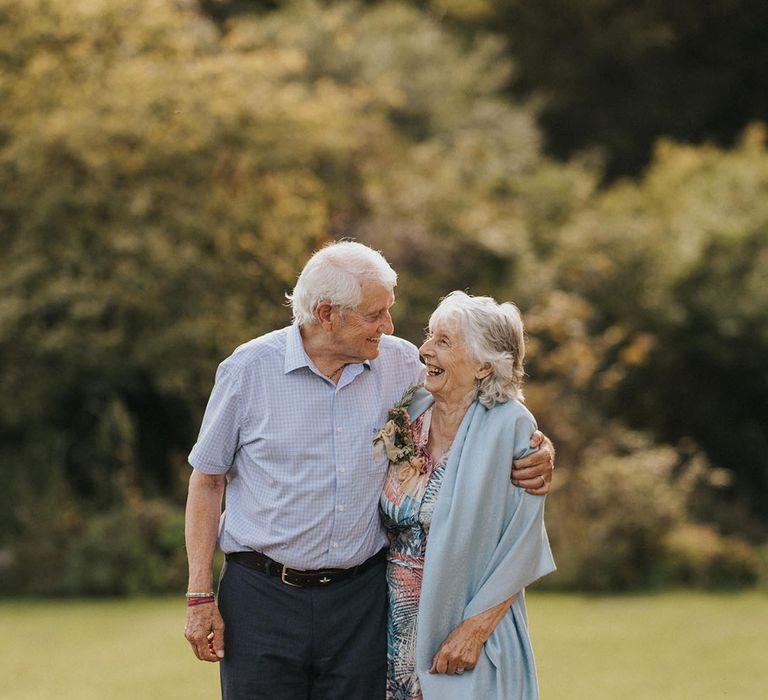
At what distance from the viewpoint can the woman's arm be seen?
10.4 ft

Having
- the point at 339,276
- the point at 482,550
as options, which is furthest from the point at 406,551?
the point at 339,276

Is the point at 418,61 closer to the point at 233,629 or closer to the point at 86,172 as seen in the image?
the point at 86,172

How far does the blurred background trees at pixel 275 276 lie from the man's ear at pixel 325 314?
675 centimetres

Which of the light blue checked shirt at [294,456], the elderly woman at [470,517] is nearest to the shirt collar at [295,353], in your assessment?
the light blue checked shirt at [294,456]

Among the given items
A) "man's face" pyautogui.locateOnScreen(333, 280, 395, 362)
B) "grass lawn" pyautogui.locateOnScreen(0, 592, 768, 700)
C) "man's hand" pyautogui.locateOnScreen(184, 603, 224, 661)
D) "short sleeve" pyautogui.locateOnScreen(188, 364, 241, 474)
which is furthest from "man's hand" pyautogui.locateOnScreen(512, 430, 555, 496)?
"grass lawn" pyautogui.locateOnScreen(0, 592, 768, 700)

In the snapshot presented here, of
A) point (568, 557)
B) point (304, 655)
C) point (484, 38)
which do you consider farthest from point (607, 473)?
point (484, 38)

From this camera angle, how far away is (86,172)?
10297 mm

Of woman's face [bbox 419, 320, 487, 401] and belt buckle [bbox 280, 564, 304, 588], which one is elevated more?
woman's face [bbox 419, 320, 487, 401]

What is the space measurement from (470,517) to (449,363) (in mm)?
404

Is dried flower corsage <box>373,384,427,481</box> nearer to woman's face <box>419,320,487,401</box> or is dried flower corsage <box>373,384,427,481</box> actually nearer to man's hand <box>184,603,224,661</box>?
woman's face <box>419,320,487,401</box>

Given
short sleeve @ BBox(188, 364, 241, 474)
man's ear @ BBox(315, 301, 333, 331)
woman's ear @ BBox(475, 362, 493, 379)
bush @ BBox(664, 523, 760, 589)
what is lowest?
bush @ BBox(664, 523, 760, 589)

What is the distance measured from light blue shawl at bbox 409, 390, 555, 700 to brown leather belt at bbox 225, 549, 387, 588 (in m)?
0.25

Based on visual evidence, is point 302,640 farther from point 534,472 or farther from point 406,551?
point 534,472

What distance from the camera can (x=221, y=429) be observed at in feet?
10.7
